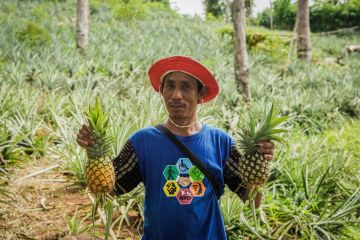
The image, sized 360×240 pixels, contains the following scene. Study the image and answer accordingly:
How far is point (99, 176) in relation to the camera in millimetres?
1761

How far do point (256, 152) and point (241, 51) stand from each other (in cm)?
649

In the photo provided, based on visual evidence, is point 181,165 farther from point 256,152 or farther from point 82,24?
point 82,24

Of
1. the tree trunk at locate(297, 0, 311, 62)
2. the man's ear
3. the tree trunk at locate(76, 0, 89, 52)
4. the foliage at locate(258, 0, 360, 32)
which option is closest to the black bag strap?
the man's ear

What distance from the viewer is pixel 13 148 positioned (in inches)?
182

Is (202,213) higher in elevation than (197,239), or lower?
higher

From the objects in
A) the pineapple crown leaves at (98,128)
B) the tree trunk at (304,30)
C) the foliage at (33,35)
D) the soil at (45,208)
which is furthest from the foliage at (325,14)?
the pineapple crown leaves at (98,128)

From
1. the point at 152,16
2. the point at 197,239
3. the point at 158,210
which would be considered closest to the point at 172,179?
the point at 158,210

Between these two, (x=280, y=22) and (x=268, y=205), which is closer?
(x=268, y=205)

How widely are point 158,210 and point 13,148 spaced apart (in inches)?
126

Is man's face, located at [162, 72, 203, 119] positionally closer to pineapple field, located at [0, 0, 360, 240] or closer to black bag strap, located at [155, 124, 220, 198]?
black bag strap, located at [155, 124, 220, 198]

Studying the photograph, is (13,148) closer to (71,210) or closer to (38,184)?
(38,184)

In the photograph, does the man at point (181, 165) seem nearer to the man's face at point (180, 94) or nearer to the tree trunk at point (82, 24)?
the man's face at point (180, 94)

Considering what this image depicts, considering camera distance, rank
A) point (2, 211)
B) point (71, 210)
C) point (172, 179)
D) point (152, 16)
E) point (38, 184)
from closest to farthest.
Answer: point (172, 179) → point (2, 211) → point (71, 210) → point (38, 184) → point (152, 16)

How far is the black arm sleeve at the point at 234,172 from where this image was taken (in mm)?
2191
